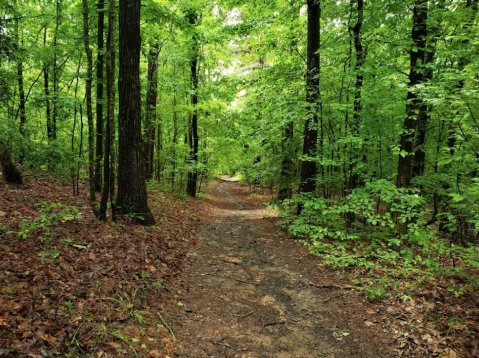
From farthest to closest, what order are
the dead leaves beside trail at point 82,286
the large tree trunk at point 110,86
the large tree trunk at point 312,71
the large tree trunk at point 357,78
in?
the large tree trunk at point 312,71, the large tree trunk at point 357,78, the large tree trunk at point 110,86, the dead leaves beside trail at point 82,286

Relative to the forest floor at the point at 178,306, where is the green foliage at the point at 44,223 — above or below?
above

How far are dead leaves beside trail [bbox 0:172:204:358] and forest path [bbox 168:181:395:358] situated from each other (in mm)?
460

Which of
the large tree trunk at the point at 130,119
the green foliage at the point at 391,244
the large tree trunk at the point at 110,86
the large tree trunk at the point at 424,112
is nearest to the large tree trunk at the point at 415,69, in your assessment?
the large tree trunk at the point at 424,112

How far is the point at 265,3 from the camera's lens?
9.99 meters

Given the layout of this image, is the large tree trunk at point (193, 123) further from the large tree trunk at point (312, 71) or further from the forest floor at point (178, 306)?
the forest floor at point (178, 306)

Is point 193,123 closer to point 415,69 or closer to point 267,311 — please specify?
point 415,69

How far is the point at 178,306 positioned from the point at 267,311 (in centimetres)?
151

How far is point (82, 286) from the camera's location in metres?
3.63

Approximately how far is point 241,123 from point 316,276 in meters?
8.38

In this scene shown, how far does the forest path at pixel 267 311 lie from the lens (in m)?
3.45

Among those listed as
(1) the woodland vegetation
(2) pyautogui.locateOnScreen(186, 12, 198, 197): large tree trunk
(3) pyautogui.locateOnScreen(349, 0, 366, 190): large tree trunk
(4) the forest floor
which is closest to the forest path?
(4) the forest floor

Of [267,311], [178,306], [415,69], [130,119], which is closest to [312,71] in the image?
[415,69]

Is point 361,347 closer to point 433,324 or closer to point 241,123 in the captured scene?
point 433,324

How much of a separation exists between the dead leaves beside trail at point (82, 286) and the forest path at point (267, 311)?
0.46 meters
